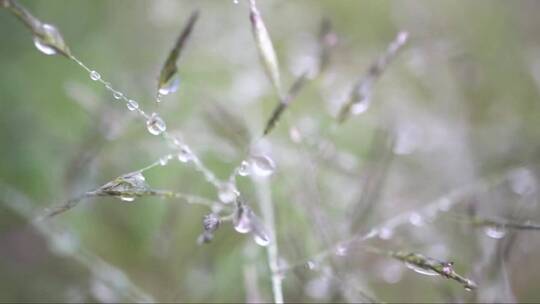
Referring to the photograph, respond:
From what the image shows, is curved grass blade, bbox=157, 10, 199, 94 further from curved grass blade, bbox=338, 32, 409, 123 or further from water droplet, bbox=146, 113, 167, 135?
curved grass blade, bbox=338, 32, 409, 123

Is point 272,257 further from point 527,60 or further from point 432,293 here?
point 527,60

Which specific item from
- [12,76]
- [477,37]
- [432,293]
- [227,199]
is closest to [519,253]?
[432,293]

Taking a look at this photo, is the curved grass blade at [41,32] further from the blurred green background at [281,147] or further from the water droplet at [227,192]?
the blurred green background at [281,147]

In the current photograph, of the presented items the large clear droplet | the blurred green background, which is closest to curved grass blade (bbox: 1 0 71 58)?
the large clear droplet

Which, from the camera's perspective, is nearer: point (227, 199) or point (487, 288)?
point (227, 199)

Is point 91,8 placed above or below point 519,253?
above

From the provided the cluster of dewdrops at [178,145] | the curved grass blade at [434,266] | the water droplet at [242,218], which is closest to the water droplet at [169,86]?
the cluster of dewdrops at [178,145]
